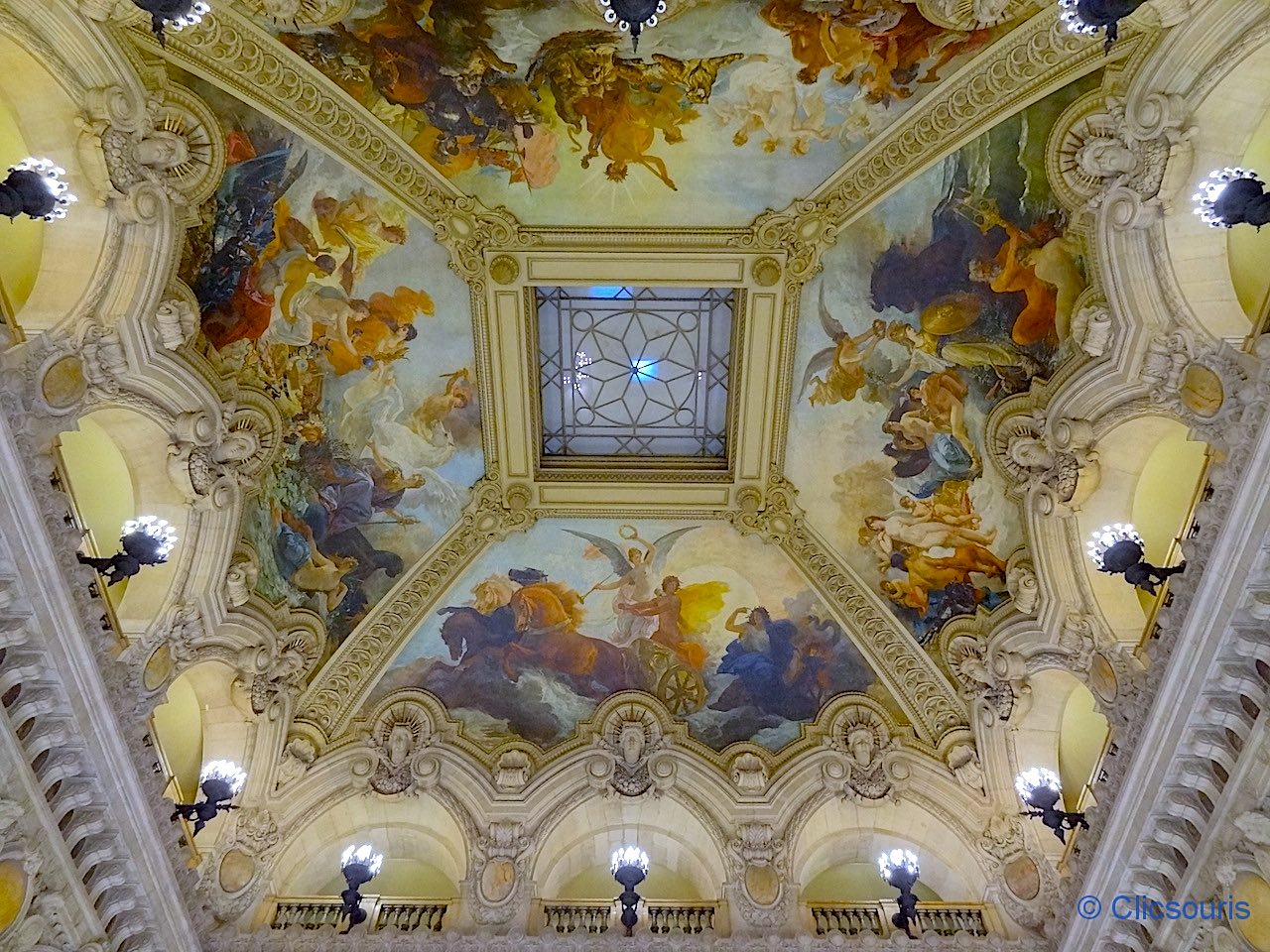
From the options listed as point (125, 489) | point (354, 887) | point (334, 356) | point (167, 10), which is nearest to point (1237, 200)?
point (167, 10)

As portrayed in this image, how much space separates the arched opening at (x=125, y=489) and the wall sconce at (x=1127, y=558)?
10.6 metres

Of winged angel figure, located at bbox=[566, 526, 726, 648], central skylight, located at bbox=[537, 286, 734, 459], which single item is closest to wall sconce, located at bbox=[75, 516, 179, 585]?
central skylight, located at bbox=[537, 286, 734, 459]

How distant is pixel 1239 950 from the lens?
7.84 m

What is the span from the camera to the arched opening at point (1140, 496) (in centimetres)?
991

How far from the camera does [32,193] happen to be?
23.9ft

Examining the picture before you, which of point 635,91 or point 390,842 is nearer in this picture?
point 635,91

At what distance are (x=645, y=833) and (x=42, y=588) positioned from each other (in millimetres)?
8390

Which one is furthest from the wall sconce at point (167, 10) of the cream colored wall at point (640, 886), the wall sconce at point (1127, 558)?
the cream colored wall at point (640, 886)

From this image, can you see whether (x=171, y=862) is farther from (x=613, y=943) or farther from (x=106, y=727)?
(x=613, y=943)

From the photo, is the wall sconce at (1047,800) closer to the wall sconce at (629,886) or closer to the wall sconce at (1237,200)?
the wall sconce at (629,886)

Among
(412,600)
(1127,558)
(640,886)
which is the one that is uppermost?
(412,600)

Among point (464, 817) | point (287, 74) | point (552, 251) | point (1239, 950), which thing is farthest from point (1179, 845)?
point (287, 74)

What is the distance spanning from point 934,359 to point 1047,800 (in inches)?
223

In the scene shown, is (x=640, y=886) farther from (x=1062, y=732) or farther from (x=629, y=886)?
(x=1062, y=732)
